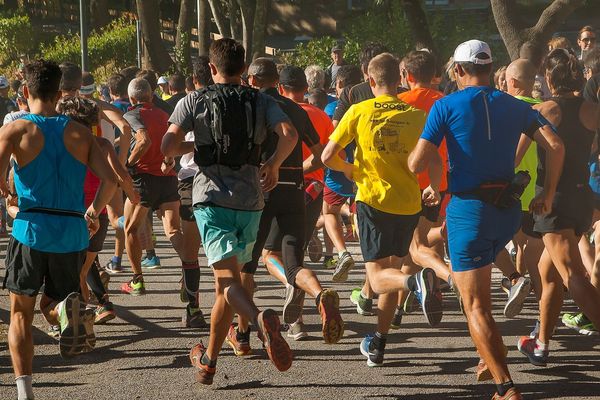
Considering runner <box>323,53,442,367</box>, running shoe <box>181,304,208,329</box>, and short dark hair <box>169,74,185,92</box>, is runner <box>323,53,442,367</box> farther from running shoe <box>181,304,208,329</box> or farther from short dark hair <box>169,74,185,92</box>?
short dark hair <box>169,74,185,92</box>

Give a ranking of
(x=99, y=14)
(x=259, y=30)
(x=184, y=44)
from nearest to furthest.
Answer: (x=259, y=30) < (x=184, y=44) < (x=99, y=14)

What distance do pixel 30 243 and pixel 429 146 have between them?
91.3 inches

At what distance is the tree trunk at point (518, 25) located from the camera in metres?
20.3

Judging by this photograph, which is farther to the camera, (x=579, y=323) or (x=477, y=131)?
(x=579, y=323)

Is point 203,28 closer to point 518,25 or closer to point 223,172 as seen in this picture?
point 518,25

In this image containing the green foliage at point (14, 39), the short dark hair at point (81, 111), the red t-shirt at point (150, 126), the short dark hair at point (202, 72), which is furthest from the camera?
the green foliage at point (14, 39)

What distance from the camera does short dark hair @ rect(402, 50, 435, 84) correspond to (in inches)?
351

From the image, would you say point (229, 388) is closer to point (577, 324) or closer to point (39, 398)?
point (39, 398)

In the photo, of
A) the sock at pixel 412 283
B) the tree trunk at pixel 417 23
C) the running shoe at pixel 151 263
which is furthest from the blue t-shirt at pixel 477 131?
the tree trunk at pixel 417 23

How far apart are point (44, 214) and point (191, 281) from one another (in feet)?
9.25

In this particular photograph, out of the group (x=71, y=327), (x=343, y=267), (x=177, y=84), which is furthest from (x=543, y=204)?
(x=177, y=84)

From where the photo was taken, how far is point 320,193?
995cm

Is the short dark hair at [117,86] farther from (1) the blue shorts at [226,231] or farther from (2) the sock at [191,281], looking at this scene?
(1) the blue shorts at [226,231]

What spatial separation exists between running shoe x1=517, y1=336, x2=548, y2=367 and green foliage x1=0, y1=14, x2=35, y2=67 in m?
39.3
